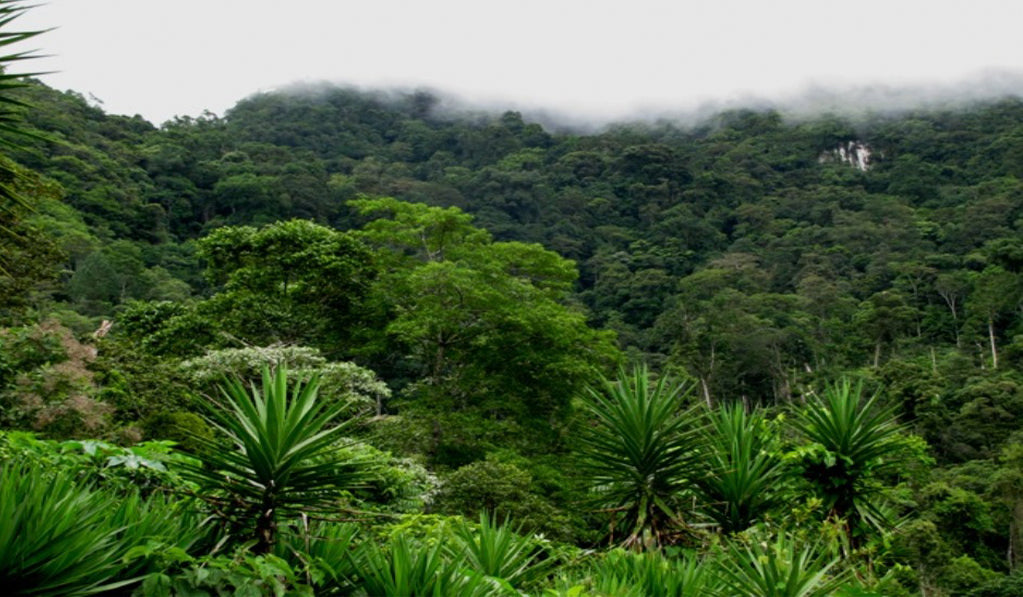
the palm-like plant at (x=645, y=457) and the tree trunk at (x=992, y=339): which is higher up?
the palm-like plant at (x=645, y=457)

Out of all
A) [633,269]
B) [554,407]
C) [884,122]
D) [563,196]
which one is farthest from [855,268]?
[884,122]

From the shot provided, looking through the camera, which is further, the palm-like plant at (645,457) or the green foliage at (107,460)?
the palm-like plant at (645,457)

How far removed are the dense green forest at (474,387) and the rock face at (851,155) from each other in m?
15.7

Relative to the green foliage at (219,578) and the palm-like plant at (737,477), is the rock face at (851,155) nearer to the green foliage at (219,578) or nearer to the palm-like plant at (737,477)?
the palm-like plant at (737,477)

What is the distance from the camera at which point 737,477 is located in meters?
5.25

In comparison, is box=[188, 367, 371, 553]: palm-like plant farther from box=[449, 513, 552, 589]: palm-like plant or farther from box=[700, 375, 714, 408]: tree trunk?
box=[700, 375, 714, 408]: tree trunk

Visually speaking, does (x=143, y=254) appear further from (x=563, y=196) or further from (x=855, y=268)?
(x=855, y=268)

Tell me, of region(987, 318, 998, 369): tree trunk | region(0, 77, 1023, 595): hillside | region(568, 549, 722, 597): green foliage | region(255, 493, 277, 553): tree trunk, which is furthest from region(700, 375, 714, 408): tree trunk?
region(255, 493, 277, 553): tree trunk

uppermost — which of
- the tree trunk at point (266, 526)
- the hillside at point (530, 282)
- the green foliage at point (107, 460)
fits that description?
the green foliage at point (107, 460)

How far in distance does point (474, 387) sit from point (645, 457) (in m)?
12.6

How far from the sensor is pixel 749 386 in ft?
144

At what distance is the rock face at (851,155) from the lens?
268ft

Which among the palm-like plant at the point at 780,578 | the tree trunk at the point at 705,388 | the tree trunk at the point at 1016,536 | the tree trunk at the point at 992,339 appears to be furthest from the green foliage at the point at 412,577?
the tree trunk at the point at 992,339

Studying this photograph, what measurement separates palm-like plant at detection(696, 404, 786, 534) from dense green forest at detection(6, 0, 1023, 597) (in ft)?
0.07
